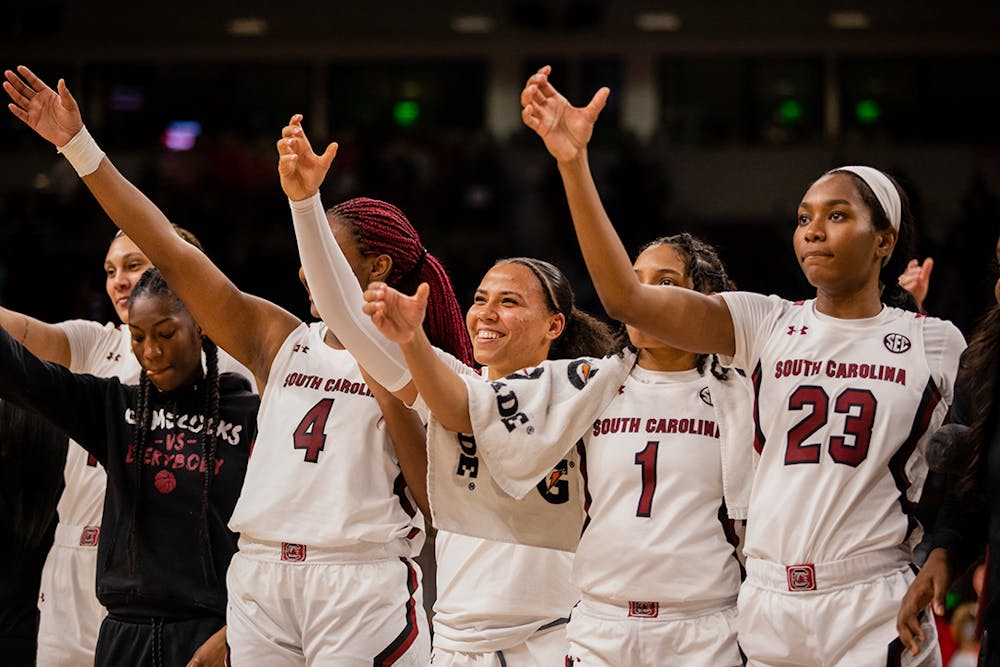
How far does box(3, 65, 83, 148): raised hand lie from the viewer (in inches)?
148

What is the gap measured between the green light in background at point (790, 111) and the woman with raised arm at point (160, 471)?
41.6 ft

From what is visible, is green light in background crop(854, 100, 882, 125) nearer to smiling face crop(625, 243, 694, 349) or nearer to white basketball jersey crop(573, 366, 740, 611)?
smiling face crop(625, 243, 694, 349)

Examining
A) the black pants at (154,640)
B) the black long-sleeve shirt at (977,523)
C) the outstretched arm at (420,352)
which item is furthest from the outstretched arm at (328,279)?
the black long-sleeve shirt at (977,523)

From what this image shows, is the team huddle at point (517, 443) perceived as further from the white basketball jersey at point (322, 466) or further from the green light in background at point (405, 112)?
the green light in background at point (405, 112)

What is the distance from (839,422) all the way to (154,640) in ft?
7.05

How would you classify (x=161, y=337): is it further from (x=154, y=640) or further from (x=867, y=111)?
(x=867, y=111)

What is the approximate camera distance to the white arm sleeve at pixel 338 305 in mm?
3512

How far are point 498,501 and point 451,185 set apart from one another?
10.7 m

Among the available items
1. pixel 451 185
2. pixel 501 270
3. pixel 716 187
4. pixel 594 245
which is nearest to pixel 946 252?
pixel 716 187

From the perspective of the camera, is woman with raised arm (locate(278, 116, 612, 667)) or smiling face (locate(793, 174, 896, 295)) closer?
smiling face (locate(793, 174, 896, 295))

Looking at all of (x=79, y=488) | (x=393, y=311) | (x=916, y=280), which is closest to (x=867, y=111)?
(x=916, y=280)

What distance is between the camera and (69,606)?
4766mm

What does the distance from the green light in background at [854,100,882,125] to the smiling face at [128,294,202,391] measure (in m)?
13.0

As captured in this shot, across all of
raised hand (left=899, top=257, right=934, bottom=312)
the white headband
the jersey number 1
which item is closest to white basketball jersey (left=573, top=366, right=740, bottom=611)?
the jersey number 1
